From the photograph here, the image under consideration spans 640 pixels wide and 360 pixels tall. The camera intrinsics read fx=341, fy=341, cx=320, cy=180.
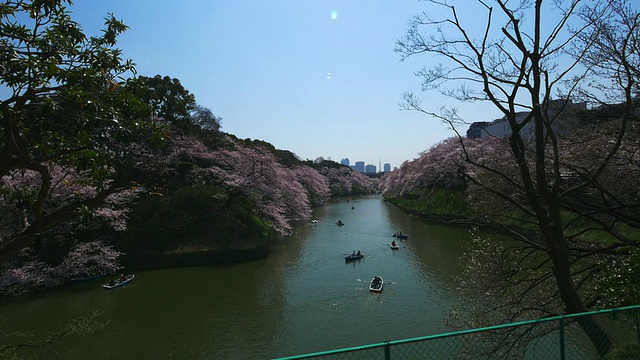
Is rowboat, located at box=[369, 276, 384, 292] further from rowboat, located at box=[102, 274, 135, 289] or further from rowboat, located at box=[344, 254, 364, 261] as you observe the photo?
rowboat, located at box=[102, 274, 135, 289]

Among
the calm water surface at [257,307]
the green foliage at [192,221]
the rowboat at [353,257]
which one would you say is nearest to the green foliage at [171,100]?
the green foliage at [192,221]

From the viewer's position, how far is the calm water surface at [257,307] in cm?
1215

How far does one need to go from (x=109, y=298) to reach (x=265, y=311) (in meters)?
8.00

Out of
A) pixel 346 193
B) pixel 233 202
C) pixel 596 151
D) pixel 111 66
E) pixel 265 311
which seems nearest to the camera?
pixel 111 66

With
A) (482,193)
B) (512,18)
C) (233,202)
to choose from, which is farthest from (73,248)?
(512,18)

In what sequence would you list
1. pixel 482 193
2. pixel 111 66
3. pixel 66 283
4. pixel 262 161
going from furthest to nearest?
pixel 262 161, pixel 66 283, pixel 482 193, pixel 111 66

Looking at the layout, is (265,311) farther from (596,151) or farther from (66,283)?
(596,151)

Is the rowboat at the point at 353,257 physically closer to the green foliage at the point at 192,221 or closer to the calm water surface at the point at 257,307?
the calm water surface at the point at 257,307

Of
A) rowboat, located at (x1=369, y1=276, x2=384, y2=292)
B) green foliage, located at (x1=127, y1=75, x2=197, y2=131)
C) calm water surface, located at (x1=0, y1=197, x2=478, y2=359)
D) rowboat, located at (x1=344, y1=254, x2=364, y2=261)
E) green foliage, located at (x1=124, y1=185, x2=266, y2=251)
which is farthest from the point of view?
green foliage, located at (x1=127, y1=75, x2=197, y2=131)

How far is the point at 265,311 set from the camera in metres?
14.9

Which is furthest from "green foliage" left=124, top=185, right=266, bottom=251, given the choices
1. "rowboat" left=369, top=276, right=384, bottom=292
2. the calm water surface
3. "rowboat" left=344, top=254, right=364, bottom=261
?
"rowboat" left=369, top=276, right=384, bottom=292

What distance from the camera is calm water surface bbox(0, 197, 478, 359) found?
12.1 meters

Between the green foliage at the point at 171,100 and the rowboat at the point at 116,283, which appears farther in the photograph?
the green foliage at the point at 171,100

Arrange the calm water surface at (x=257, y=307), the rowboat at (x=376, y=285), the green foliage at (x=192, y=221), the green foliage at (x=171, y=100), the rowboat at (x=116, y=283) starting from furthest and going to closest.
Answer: the green foliage at (x=171, y=100), the green foliage at (x=192, y=221), the rowboat at (x=116, y=283), the rowboat at (x=376, y=285), the calm water surface at (x=257, y=307)
